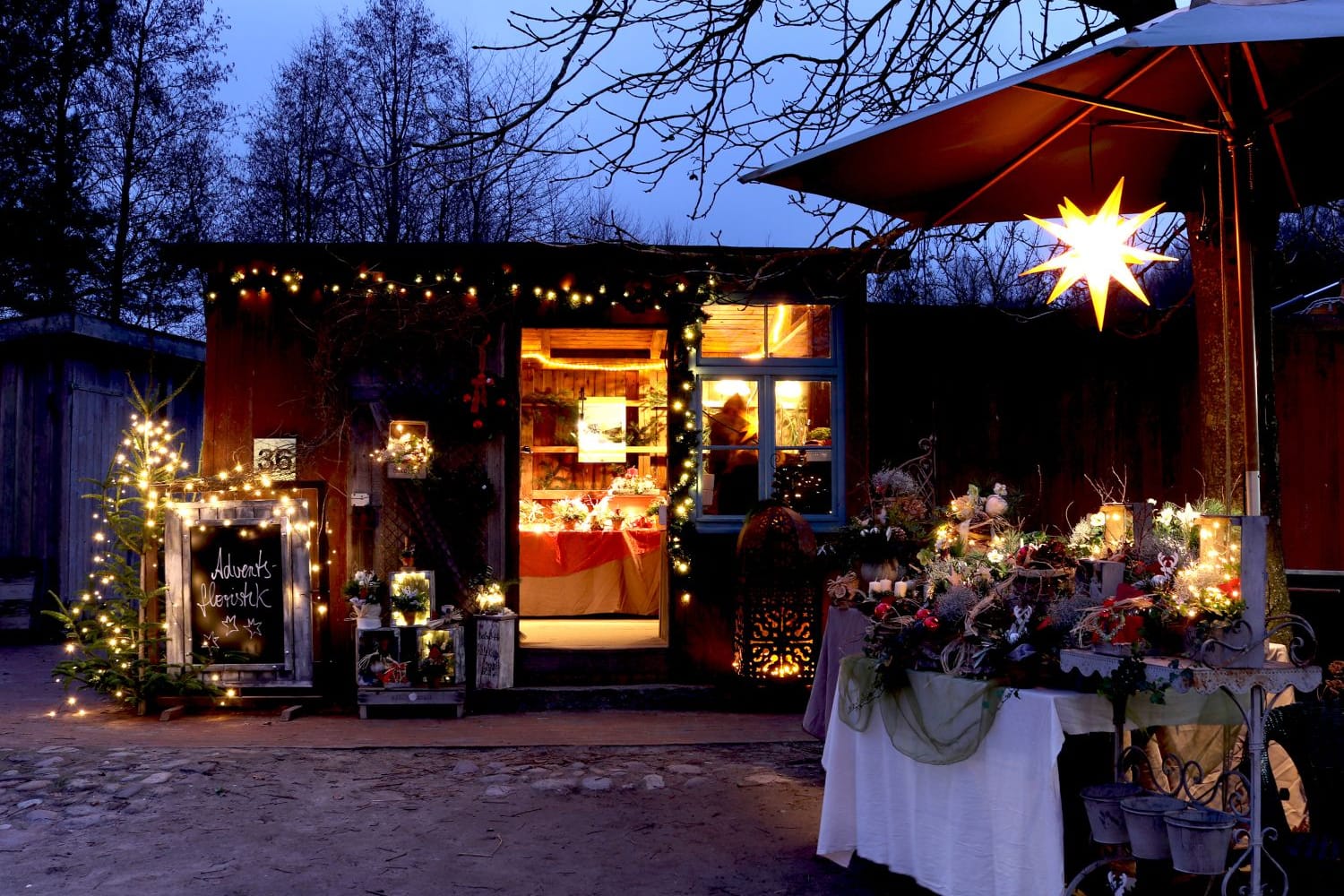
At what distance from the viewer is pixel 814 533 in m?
8.54

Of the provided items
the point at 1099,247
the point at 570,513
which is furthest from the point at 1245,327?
the point at 570,513

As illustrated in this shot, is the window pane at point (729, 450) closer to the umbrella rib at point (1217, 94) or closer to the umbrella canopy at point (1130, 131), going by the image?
the umbrella canopy at point (1130, 131)

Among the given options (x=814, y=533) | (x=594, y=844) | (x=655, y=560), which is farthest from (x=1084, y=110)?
(x=655, y=560)

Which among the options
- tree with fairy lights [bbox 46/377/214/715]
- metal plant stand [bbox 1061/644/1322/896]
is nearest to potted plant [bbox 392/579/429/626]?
tree with fairy lights [bbox 46/377/214/715]

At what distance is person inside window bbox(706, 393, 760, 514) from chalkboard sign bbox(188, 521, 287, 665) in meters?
3.32

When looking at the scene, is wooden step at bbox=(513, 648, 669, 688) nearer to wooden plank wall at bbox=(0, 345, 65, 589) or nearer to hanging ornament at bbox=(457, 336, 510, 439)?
Answer: hanging ornament at bbox=(457, 336, 510, 439)

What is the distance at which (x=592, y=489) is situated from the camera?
1191cm

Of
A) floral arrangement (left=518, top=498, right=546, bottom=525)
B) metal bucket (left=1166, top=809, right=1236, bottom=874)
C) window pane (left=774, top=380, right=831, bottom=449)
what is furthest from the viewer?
floral arrangement (left=518, top=498, right=546, bottom=525)

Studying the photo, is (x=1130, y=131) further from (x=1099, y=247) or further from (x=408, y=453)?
(x=408, y=453)

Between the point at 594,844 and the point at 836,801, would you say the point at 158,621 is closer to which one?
the point at 594,844

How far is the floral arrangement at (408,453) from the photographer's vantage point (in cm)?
838

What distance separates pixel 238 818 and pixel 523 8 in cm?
411

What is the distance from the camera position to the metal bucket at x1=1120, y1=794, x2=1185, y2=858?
11.5ft

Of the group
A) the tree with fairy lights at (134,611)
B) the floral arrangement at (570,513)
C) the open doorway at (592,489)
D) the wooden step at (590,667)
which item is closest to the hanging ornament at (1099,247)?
the open doorway at (592,489)
